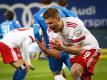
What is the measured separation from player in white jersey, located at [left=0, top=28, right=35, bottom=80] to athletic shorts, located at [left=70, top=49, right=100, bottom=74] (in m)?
3.61

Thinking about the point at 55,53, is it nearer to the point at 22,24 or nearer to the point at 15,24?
the point at 15,24

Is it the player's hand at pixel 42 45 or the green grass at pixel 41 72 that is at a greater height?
the player's hand at pixel 42 45

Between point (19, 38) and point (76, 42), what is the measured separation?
4175 millimetres

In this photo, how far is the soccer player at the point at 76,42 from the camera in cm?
871

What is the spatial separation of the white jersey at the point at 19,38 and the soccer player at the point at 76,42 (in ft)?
11.6

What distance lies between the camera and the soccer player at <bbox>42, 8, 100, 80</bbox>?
8.71 m

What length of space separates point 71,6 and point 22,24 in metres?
2.11

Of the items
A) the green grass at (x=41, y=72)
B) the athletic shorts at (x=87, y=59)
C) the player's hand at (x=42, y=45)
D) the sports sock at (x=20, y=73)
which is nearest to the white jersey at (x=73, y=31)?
the athletic shorts at (x=87, y=59)

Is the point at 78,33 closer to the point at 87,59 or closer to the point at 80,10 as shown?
the point at 87,59

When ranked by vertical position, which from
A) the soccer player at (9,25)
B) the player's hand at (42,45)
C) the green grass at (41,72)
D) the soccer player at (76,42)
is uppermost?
the soccer player at (76,42)

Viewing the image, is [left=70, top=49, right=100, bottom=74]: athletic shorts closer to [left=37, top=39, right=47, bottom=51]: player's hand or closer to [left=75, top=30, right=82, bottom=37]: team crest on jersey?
[left=75, top=30, right=82, bottom=37]: team crest on jersey

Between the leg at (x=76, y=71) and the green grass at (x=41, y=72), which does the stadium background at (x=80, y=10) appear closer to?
the green grass at (x=41, y=72)

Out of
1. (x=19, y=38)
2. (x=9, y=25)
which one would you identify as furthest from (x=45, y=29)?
(x=9, y=25)

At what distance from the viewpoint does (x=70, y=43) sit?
9.27 meters
